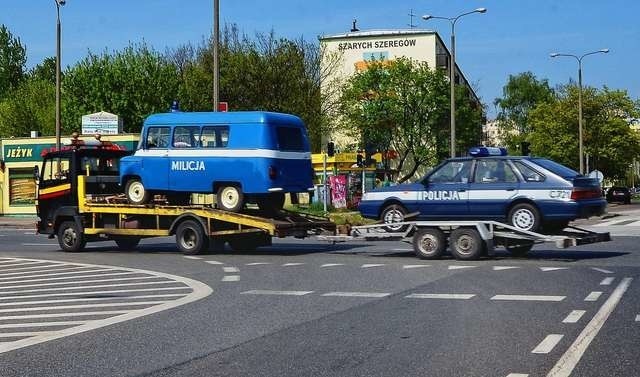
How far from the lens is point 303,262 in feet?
57.5

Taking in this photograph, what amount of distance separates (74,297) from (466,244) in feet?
25.2

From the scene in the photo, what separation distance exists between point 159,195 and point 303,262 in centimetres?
451

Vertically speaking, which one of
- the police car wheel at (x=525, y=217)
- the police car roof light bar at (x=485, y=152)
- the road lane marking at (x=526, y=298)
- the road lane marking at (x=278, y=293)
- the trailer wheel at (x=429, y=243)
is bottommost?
the road lane marking at (x=278, y=293)

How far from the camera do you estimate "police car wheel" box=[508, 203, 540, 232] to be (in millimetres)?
16797

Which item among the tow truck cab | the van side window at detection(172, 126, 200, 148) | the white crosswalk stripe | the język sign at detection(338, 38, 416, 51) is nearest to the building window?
the tow truck cab

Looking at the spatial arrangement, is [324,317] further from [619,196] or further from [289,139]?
[619,196]

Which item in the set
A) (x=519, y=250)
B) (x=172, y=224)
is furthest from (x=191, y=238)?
(x=519, y=250)

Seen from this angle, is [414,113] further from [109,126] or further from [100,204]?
[100,204]

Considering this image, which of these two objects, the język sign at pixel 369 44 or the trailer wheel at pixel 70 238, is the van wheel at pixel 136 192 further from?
the język sign at pixel 369 44

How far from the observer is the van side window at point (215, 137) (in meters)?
19.3

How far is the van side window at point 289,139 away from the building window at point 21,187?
3030 cm

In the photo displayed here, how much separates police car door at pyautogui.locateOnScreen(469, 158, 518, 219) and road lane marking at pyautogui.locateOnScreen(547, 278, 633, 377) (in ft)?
16.5

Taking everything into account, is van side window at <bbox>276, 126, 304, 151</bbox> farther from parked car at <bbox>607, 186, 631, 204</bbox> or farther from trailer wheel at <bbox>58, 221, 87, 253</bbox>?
parked car at <bbox>607, 186, 631, 204</bbox>

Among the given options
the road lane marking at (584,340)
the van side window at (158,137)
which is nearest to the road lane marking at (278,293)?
the road lane marking at (584,340)
